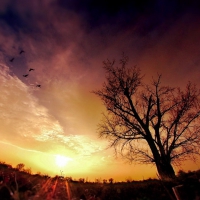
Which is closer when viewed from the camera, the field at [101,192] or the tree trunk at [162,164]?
the field at [101,192]

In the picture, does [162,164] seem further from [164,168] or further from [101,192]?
[101,192]

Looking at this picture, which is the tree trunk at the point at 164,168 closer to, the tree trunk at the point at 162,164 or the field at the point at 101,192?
the tree trunk at the point at 162,164

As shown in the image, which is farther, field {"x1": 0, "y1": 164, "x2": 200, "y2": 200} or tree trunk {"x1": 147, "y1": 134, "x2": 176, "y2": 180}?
tree trunk {"x1": 147, "y1": 134, "x2": 176, "y2": 180}

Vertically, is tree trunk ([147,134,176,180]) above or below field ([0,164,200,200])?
above

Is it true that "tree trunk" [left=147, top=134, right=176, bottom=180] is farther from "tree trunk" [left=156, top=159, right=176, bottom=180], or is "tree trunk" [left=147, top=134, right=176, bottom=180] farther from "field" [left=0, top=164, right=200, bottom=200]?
"field" [left=0, top=164, right=200, bottom=200]

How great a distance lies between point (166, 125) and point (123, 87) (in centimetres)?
482

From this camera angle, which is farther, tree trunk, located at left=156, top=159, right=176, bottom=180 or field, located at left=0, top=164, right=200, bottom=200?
tree trunk, located at left=156, top=159, right=176, bottom=180

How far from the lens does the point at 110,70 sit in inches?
707

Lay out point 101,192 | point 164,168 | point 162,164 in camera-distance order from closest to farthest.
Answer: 1. point 101,192
2. point 164,168
3. point 162,164

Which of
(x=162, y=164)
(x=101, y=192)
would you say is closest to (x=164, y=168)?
(x=162, y=164)

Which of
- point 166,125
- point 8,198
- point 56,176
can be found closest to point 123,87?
point 166,125

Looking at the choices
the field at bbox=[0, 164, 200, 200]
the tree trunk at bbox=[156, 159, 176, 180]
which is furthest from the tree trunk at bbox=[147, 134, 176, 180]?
the field at bbox=[0, 164, 200, 200]

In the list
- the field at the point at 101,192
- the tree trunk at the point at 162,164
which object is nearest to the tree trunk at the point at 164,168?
the tree trunk at the point at 162,164

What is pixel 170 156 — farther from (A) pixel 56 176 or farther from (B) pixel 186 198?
(A) pixel 56 176
